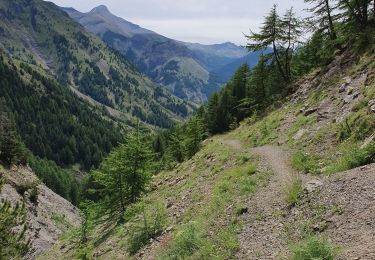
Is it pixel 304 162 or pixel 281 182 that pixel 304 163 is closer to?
pixel 304 162

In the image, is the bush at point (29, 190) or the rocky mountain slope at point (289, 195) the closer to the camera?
the rocky mountain slope at point (289, 195)

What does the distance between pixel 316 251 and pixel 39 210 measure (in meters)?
60.7

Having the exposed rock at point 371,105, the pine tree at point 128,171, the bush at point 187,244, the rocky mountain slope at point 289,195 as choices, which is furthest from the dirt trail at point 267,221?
the pine tree at point 128,171

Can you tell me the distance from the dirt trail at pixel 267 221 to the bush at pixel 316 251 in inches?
57.1

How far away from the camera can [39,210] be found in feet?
211

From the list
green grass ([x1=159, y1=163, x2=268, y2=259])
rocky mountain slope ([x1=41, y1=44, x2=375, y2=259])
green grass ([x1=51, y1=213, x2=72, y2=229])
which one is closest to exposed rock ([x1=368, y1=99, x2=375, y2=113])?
rocky mountain slope ([x1=41, y1=44, x2=375, y2=259])

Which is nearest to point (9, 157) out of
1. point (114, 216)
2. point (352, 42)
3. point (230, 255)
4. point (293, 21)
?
point (114, 216)

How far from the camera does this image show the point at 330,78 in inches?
1428

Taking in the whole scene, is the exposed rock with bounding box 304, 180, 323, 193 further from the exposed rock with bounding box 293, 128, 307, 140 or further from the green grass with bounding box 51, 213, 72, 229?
the green grass with bounding box 51, 213, 72, 229

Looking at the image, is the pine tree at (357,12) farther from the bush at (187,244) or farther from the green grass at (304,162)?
the bush at (187,244)

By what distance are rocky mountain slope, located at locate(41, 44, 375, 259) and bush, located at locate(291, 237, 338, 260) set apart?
5 cm

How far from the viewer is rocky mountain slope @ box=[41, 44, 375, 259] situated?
45.6 ft

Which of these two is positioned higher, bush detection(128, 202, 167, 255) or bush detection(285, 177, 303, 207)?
bush detection(285, 177, 303, 207)

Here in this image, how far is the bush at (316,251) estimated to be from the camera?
1157 centimetres
